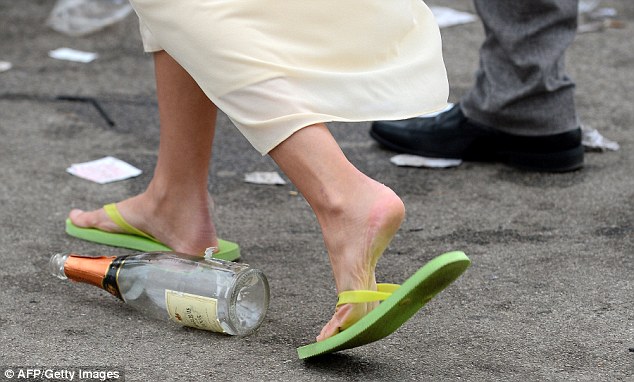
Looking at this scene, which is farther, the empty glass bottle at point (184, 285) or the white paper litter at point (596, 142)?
the white paper litter at point (596, 142)

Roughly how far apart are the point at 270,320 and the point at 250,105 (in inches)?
17.3

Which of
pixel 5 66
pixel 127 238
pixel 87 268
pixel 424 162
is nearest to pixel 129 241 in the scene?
pixel 127 238

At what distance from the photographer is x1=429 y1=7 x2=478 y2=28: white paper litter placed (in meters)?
4.22

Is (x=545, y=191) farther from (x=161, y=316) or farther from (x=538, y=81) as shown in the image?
(x=161, y=316)

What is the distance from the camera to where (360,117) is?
1.51m

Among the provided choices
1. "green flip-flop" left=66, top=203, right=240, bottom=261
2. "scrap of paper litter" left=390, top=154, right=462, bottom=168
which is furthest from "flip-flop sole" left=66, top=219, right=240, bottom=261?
"scrap of paper litter" left=390, top=154, right=462, bottom=168

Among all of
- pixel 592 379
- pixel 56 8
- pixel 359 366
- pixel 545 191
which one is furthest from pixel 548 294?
pixel 56 8

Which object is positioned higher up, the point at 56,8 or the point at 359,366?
the point at 359,366

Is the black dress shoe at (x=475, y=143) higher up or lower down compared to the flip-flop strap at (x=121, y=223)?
lower down

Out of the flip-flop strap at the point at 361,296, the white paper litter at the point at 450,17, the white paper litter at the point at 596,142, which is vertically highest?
the flip-flop strap at the point at 361,296

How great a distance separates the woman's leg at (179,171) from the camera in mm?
1850

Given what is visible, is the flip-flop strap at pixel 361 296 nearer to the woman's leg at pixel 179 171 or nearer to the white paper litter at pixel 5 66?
the woman's leg at pixel 179 171
